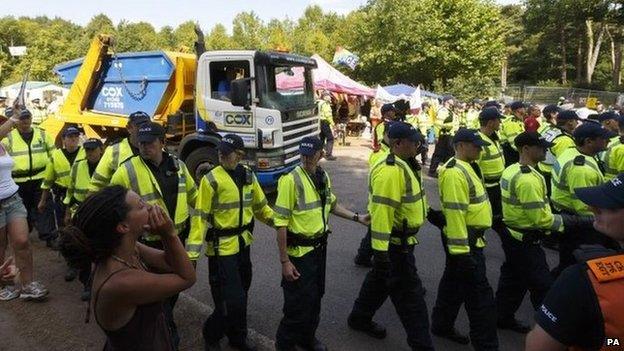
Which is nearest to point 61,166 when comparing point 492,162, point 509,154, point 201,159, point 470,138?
point 201,159

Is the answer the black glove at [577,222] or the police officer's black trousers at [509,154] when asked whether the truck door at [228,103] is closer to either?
the police officer's black trousers at [509,154]

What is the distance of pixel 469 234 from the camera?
3826mm

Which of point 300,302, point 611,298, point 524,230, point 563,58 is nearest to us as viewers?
point 611,298

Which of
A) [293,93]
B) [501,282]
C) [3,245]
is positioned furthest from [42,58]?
[501,282]

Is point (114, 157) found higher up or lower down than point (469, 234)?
higher up

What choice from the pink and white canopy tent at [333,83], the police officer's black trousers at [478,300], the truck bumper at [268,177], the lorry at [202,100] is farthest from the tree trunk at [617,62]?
the police officer's black trousers at [478,300]

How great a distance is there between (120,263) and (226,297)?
69.0 inches

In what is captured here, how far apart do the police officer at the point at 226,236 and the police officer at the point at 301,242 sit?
1.06ft

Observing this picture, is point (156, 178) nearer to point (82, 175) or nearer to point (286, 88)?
point (82, 175)

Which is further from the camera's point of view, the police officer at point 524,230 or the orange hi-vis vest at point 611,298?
the police officer at point 524,230

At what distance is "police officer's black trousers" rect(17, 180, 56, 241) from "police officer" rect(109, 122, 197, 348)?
9.83 ft

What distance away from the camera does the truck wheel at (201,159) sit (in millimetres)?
8117

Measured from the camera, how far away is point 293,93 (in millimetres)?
8664

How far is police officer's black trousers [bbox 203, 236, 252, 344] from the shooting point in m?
3.65
